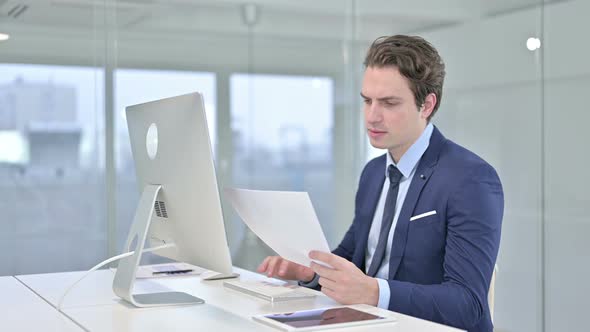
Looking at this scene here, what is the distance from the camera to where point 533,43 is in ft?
15.4

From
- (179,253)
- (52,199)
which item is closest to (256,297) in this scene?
(179,253)

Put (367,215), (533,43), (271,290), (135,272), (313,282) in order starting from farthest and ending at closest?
(533,43) → (367,215) → (313,282) → (271,290) → (135,272)

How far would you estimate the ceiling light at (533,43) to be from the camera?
4.68 m

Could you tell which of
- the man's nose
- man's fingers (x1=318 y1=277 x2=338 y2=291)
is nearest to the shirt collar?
the man's nose

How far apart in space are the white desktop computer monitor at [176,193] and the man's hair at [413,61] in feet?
2.21

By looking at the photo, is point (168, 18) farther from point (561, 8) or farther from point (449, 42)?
point (561, 8)

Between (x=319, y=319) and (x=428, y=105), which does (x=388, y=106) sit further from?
(x=319, y=319)

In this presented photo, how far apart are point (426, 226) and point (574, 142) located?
230 cm

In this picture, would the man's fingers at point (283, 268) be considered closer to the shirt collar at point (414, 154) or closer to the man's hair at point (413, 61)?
the shirt collar at point (414, 154)

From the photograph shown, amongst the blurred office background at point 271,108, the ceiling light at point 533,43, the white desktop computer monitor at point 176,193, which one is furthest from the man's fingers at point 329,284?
the ceiling light at point 533,43

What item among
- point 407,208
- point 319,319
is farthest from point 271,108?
point 319,319

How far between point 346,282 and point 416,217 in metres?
0.39

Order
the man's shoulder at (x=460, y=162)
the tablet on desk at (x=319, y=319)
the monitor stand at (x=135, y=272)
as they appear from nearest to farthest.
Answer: the tablet on desk at (x=319, y=319) → the monitor stand at (x=135, y=272) → the man's shoulder at (x=460, y=162)

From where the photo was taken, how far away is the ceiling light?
184 inches
